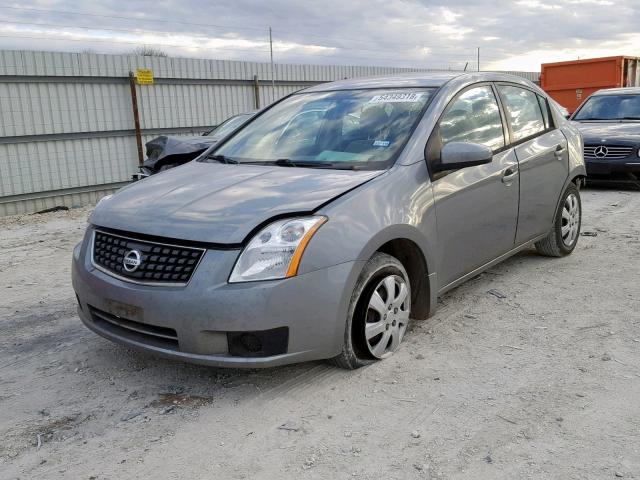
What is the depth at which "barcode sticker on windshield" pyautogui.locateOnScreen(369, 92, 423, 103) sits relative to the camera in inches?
162

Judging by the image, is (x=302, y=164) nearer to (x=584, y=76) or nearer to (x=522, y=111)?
(x=522, y=111)

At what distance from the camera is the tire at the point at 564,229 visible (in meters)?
5.55

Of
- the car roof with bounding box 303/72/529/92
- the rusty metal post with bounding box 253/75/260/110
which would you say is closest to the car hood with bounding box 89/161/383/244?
the car roof with bounding box 303/72/529/92

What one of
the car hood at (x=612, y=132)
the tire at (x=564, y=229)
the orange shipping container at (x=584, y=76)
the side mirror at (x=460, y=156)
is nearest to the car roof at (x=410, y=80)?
the side mirror at (x=460, y=156)

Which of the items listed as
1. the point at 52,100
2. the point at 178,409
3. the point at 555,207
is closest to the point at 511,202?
the point at 555,207

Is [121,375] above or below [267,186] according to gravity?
below

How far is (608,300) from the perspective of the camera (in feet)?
15.1

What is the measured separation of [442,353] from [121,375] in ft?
6.27

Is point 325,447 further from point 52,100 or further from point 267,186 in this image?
point 52,100

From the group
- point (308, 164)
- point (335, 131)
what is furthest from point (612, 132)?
point (308, 164)

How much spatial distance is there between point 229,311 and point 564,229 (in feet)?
12.8

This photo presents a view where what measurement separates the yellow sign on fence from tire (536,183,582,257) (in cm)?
882

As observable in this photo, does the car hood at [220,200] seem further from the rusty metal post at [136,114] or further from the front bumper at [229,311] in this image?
the rusty metal post at [136,114]

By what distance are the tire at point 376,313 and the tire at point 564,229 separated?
2.47 meters
